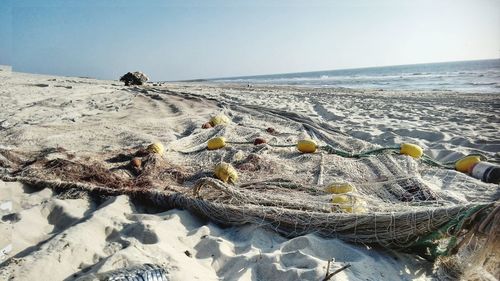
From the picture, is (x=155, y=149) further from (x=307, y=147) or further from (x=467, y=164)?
(x=467, y=164)

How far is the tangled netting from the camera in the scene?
9.37 feet

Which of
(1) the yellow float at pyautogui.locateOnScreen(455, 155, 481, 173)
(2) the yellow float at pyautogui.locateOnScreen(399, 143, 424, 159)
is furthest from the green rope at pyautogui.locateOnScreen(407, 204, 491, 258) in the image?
(2) the yellow float at pyautogui.locateOnScreen(399, 143, 424, 159)

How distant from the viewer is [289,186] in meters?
4.05

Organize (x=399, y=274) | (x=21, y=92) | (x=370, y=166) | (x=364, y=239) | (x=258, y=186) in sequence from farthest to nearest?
1. (x=21, y=92)
2. (x=370, y=166)
3. (x=258, y=186)
4. (x=364, y=239)
5. (x=399, y=274)

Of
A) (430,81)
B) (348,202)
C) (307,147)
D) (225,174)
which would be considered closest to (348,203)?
(348,202)

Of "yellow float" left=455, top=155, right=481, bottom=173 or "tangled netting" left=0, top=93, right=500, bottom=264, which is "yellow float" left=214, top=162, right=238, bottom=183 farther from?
"yellow float" left=455, top=155, right=481, bottom=173

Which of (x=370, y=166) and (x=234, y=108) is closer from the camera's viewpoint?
(x=370, y=166)

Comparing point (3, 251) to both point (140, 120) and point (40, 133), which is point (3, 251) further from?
point (140, 120)

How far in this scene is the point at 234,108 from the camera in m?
11.1

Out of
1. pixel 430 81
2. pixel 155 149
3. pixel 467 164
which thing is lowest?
pixel 430 81

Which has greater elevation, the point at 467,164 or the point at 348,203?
the point at 348,203

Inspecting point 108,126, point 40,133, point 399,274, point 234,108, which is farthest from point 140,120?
point 399,274

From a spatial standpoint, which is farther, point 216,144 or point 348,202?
point 216,144

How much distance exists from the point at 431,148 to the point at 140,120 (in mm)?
6167
